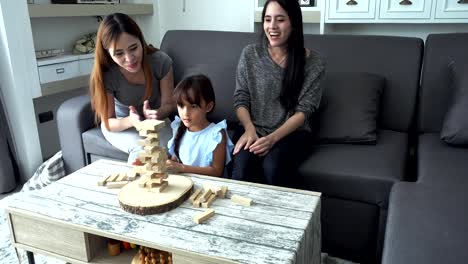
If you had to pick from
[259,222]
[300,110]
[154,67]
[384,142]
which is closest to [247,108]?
[300,110]

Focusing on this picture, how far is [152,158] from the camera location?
116 cm

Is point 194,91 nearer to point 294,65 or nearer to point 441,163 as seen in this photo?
point 294,65

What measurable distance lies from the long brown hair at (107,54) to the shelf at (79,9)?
746mm

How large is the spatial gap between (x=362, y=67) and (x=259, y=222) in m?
1.11

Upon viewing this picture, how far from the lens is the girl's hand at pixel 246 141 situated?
1.54 metres

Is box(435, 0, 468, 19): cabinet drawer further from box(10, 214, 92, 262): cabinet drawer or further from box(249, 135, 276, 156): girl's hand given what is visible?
box(10, 214, 92, 262): cabinet drawer

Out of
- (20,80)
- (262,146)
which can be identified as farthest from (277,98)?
(20,80)

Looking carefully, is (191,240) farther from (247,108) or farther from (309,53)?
(309,53)

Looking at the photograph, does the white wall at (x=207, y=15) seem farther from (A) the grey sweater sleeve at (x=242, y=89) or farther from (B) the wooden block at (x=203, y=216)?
(B) the wooden block at (x=203, y=216)

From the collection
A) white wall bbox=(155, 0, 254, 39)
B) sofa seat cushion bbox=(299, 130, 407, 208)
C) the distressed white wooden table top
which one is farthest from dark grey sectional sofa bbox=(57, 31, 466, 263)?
white wall bbox=(155, 0, 254, 39)

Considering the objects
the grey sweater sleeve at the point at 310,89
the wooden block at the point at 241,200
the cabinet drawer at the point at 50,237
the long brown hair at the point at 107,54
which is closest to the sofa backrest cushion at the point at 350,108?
the grey sweater sleeve at the point at 310,89

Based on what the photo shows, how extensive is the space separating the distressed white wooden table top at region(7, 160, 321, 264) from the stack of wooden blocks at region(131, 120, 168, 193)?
0.10 metres

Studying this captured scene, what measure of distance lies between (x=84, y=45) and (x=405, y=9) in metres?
1.92

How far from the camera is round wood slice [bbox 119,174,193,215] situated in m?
1.09
